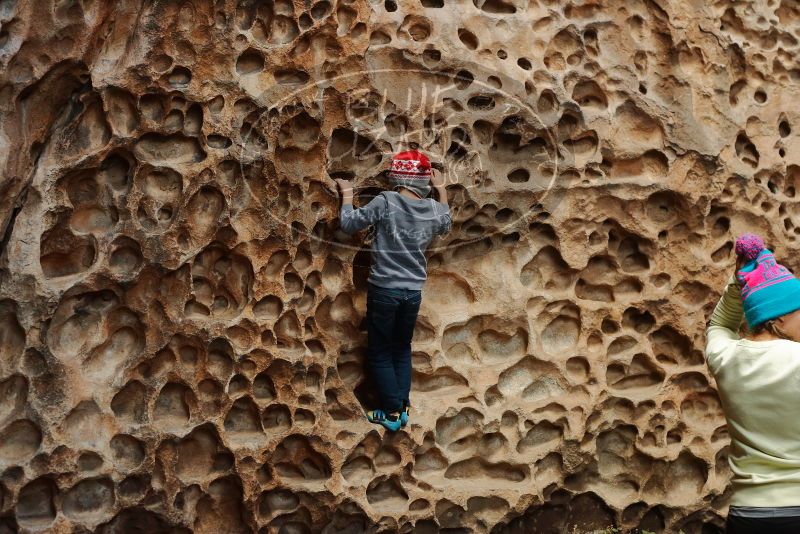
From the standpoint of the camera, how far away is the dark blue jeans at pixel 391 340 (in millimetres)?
3914

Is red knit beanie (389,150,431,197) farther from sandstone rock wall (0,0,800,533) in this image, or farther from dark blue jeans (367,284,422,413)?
dark blue jeans (367,284,422,413)

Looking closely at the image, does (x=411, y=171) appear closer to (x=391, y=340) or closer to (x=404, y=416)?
(x=391, y=340)

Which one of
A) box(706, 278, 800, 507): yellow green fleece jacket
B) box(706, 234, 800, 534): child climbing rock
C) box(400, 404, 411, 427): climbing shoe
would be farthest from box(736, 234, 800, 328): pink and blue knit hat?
box(400, 404, 411, 427): climbing shoe

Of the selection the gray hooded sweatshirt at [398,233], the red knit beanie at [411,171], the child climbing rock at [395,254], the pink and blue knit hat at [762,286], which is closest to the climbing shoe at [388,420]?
the child climbing rock at [395,254]

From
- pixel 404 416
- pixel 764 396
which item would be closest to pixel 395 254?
pixel 404 416

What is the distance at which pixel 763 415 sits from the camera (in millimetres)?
2832

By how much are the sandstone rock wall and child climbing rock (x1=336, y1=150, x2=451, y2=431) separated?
0.56 ft

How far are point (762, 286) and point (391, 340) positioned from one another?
1.63 m

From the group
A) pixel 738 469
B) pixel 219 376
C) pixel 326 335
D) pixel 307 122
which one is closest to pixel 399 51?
pixel 307 122

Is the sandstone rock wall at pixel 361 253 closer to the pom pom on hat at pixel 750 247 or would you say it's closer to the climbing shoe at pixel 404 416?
the climbing shoe at pixel 404 416

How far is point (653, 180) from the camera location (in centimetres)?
450

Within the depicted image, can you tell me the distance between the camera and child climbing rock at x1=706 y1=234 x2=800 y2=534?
2787 millimetres

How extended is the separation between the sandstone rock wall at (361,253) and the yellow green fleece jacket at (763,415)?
148cm

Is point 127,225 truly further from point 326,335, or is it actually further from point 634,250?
point 634,250
